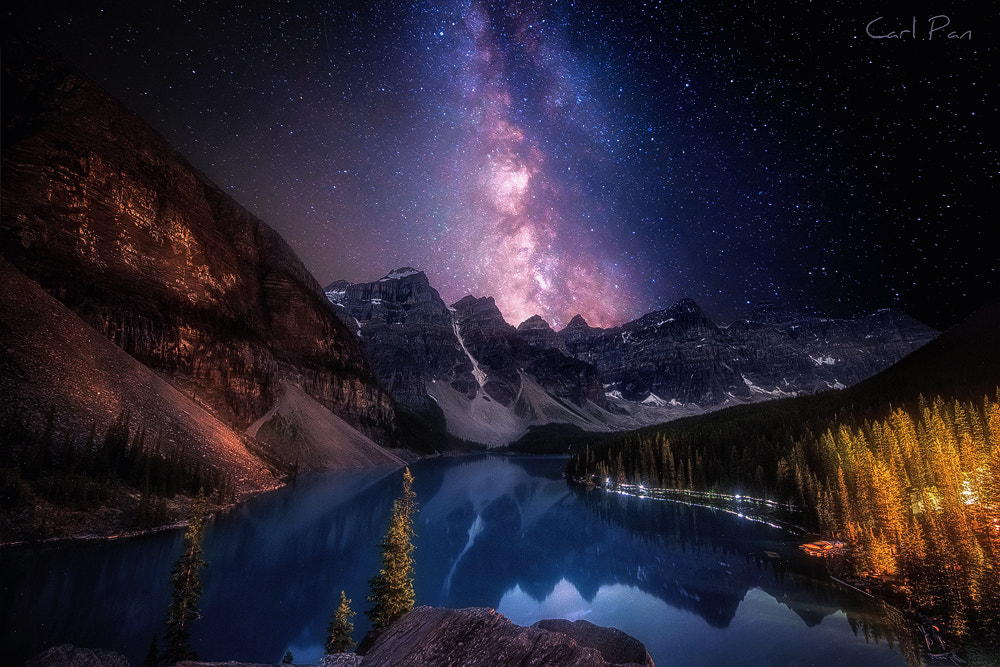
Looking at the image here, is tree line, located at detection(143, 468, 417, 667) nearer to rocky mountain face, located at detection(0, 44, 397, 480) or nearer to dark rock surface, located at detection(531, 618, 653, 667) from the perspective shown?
dark rock surface, located at detection(531, 618, 653, 667)

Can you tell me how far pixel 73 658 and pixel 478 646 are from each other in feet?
34.5

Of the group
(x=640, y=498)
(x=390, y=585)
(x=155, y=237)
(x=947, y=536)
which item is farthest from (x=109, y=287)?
(x=947, y=536)

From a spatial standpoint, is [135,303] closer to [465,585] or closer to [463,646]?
[465,585]

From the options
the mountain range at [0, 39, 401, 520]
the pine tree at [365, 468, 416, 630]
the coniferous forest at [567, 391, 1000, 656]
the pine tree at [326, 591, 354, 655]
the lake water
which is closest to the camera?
the pine tree at [326, 591, 354, 655]

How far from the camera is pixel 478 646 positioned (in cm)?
836

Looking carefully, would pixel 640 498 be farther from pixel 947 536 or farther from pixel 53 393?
pixel 53 393

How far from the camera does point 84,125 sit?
8006cm

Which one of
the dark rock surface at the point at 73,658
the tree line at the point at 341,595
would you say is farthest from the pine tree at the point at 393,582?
the dark rock surface at the point at 73,658

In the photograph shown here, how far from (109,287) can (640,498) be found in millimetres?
95431

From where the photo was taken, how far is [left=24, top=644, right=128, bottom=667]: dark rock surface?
34.5 ft

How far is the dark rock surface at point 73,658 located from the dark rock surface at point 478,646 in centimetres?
724

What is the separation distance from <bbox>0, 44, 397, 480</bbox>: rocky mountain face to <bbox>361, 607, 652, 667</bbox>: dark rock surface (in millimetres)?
57540

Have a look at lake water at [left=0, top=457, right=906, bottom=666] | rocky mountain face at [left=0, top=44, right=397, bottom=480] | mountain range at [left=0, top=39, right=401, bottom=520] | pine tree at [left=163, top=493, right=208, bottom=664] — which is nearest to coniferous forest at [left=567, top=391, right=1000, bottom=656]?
lake water at [left=0, top=457, right=906, bottom=666]

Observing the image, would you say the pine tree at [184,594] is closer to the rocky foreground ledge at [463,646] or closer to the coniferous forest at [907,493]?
the rocky foreground ledge at [463,646]
